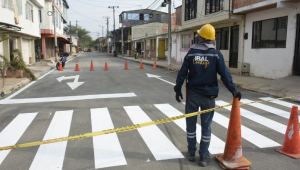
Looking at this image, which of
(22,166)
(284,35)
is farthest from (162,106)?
(284,35)

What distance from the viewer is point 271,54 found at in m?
13.3

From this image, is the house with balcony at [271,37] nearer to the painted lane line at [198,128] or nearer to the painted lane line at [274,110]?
the painted lane line at [274,110]

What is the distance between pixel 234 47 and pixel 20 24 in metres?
15.7

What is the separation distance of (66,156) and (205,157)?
225 centimetres

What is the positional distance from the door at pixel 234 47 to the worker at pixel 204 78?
13.8 m

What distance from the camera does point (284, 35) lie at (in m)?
12.5

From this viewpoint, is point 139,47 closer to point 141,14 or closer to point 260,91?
point 141,14

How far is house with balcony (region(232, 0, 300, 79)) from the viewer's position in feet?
38.4

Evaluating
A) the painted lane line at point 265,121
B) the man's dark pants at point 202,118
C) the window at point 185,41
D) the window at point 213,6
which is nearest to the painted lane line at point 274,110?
the painted lane line at point 265,121

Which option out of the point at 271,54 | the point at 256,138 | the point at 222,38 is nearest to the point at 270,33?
the point at 271,54

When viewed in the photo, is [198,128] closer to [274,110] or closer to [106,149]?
[106,149]

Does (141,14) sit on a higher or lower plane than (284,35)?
higher

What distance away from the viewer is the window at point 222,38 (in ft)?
58.4

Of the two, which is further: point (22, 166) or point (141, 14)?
point (141, 14)
